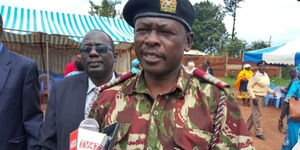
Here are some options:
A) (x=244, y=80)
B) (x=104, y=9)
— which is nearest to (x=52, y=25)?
(x=244, y=80)

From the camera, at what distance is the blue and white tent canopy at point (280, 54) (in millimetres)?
10023

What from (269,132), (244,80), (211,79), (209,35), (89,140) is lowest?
(269,132)

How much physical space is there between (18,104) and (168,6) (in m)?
1.47

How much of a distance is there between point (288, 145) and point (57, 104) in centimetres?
392

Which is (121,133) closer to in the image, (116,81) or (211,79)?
(116,81)

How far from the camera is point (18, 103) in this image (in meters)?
2.28

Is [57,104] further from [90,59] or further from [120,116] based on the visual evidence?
[120,116]

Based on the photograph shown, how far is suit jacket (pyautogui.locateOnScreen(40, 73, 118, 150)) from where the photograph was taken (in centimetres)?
207

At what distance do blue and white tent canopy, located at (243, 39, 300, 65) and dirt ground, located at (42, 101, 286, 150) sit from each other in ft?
5.93

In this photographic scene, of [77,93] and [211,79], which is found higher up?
[211,79]

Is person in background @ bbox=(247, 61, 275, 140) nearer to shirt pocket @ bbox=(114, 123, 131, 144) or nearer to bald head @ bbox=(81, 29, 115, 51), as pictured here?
bald head @ bbox=(81, 29, 115, 51)

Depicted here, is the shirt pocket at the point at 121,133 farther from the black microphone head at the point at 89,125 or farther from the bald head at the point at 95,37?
the bald head at the point at 95,37

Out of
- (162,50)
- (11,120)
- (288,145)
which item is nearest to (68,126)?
(11,120)

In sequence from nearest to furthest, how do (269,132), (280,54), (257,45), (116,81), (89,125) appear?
(89,125) → (116,81) → (269,132) → (280,54) → (257,45)
